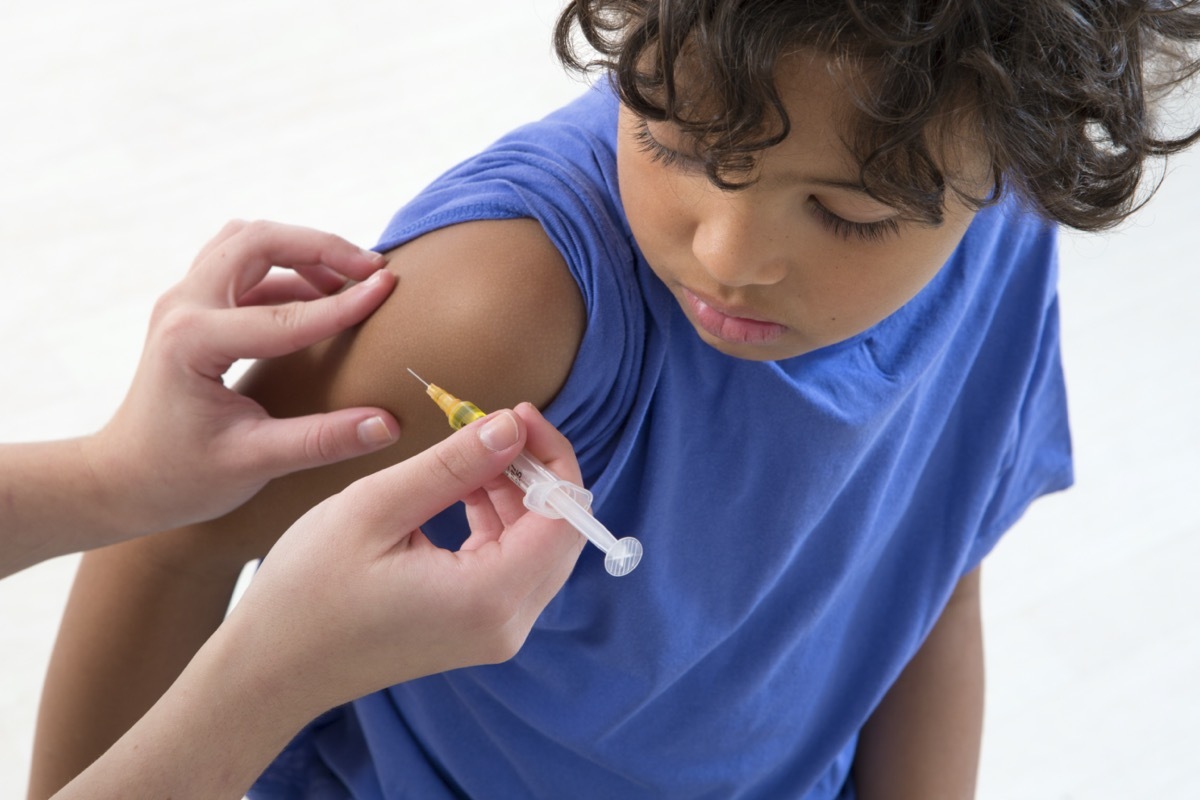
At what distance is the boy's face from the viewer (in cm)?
68

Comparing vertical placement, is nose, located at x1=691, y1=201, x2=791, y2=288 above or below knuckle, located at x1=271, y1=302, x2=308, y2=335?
above

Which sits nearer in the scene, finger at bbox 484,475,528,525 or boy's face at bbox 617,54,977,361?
boy's face at bbox 617,54,977,361

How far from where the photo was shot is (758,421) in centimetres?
90

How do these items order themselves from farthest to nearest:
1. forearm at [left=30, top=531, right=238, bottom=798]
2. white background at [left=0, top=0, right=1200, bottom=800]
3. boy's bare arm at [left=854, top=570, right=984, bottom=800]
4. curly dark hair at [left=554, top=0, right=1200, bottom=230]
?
white background at [left=0, top=0, right=1200, bottom=800], boy's bare arm at [left=854, top=570, right=984, bottom=800], forearm at [left=30, top=531, right=238, bottom=798], curly dark hair at [left=554, top=0, right=1200, bottom=230]

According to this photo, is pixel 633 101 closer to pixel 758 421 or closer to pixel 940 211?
pixel 940 211

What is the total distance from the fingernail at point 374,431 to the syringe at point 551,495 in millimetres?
43

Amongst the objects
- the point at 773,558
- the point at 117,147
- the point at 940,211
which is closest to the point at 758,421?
the point at 773,558

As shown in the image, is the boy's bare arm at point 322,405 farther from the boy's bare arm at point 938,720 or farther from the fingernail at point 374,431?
the boy's bare arm at point 938,720

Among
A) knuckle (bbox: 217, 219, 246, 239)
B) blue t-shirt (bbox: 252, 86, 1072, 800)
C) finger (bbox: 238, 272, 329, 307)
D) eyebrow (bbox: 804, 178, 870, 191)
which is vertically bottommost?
blue t-shirt (bbox: 252, 86, 1072, 800)

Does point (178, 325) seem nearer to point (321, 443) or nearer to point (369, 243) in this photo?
point (321, 443)

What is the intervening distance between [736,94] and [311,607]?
15.0 inches

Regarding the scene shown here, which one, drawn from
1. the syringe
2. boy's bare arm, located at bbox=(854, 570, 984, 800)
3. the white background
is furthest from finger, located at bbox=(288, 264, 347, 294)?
the white background

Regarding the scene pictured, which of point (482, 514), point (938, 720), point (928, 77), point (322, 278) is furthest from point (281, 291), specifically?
point (938, 720)

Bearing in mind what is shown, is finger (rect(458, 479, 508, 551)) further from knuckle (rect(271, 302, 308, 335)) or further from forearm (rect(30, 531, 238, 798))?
forearm (rect(30, 531, 238, 798))
